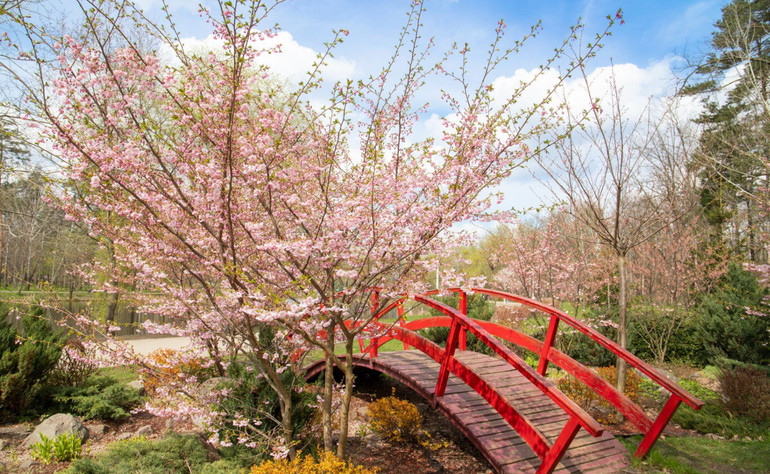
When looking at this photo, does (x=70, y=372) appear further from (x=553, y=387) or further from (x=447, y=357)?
(x=553, y=387)

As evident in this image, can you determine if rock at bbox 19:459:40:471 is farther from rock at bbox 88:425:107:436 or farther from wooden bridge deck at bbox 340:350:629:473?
wooden bridge deck at bbox 340:350:629:473

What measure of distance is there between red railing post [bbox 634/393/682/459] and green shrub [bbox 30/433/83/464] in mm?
6788

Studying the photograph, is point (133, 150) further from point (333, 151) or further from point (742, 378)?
point (742, 378)

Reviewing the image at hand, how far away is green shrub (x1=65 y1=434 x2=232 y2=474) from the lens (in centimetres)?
425

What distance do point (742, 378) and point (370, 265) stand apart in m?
6.42

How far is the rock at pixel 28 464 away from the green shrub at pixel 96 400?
1424 mm

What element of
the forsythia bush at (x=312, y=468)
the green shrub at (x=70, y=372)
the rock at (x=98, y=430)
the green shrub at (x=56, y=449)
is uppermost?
the forsythia bush at (x=312, y=468)

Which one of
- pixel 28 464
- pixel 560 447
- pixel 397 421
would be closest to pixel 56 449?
pixel 28 464

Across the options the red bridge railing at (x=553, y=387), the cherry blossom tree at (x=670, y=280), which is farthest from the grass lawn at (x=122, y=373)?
the cherry blossom tree at (x=670, y=280)

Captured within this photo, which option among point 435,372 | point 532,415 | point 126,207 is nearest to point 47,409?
point 126,207

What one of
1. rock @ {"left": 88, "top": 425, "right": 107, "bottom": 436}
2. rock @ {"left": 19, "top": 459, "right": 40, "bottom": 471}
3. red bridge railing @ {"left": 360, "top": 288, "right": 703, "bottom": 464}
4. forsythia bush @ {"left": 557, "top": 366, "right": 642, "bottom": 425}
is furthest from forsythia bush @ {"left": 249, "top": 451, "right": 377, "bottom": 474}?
forsythia bush @ {"left": 557, "top": 366, "right": 642, "bottom": 425}

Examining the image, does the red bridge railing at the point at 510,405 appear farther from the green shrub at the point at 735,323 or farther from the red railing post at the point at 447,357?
the green shrub at the point at 735,323

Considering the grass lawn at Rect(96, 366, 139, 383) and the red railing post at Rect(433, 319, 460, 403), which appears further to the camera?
the grass lawn at Rect(96, 366, 139, 383)

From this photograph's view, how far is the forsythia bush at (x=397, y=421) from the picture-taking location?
654 cm
